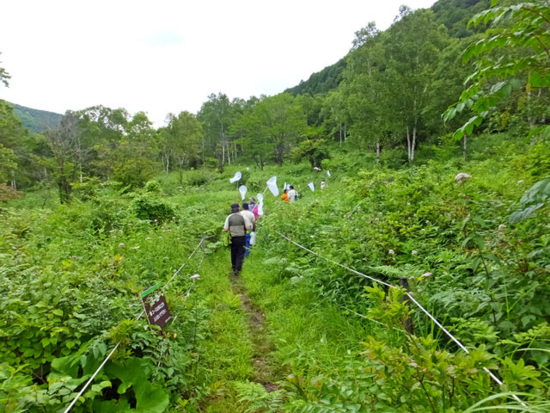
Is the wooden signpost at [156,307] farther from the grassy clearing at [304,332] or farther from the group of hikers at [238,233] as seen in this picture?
the group of hikers at [238,233]

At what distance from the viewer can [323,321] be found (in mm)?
3449

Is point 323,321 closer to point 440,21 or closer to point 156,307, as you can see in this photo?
point 156,307

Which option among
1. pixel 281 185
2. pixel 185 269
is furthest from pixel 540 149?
pixel 281 185

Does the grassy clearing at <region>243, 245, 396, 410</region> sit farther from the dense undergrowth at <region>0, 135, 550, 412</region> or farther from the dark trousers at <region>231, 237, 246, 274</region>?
the dark trousers at <region>231, 237, 246, 274</region>

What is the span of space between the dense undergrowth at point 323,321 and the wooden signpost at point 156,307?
86mm

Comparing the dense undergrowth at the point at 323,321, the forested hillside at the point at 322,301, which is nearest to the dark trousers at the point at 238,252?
the forested hillside at the point at 322,301

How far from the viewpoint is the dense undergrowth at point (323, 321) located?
4.68 feet

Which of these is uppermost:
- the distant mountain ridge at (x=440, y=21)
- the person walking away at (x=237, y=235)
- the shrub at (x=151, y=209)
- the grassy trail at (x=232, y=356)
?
the distant mountain ridge at (x=440, y=21)

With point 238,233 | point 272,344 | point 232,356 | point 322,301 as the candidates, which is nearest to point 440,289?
point 322,301

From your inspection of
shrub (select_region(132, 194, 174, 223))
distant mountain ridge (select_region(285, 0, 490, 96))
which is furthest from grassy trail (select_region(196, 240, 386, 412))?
distant mountain ridge (select_region(285, 0, 490, 96))

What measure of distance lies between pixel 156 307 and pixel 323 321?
1968mm

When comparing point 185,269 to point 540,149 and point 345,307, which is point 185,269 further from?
point 540,149

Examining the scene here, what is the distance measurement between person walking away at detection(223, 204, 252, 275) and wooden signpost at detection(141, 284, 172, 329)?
3.52 meters

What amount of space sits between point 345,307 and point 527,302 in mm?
1878
